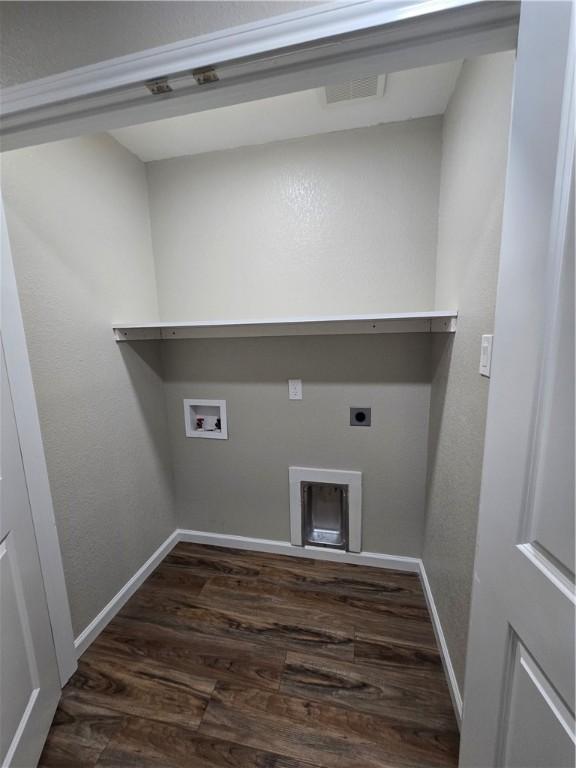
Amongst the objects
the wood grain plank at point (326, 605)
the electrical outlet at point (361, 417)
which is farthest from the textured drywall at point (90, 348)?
the electrical outlet at point (361, 417)

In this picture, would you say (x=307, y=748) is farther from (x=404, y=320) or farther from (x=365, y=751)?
(x=404, y=320)

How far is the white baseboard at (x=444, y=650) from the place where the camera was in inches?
41.8

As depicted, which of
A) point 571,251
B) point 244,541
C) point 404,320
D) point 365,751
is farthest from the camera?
point 244,541

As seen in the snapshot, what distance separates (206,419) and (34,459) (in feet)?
3.05

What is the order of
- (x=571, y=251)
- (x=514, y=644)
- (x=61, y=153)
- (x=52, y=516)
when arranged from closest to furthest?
(x=571, y=251) → (x=514, y=644) → (x=52, y=516) → (x=61, y=153)

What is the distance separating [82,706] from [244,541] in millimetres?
984

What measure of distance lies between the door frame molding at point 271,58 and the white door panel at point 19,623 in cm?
76

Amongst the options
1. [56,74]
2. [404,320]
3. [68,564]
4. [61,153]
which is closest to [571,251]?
[404,320]

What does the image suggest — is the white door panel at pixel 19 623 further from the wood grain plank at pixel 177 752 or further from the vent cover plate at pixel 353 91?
the vent cover plate at pixel 353 91

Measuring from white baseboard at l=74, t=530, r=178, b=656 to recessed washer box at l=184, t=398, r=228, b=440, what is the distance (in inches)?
29.9

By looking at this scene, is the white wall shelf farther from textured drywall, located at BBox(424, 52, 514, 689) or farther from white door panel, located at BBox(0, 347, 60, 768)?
white door panel, located at BBox(0, 347, 60, 768)

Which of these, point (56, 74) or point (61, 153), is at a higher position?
point (61, 153)

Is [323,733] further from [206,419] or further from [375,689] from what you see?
[206,419]

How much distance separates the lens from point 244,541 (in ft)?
6.42
